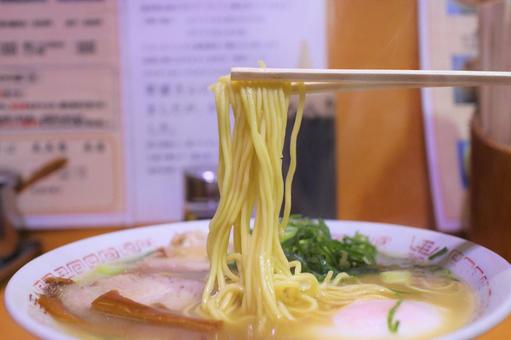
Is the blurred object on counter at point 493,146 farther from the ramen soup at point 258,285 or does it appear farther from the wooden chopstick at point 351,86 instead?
the wooden chopstick at point 351,86

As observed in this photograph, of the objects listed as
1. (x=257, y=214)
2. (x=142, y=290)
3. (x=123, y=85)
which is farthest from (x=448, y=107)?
(x=142, y=290)

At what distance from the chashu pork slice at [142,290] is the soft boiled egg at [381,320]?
0.35m

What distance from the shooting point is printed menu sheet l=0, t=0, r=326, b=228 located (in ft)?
7.50

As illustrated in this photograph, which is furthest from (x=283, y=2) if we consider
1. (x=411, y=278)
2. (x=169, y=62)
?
(x=411, y=278)

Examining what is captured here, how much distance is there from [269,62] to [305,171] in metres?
0.53

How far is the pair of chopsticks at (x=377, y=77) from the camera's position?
117 cm

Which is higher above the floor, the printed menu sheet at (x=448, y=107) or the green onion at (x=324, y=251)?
the printed menu sheet at (x=448, y=107)

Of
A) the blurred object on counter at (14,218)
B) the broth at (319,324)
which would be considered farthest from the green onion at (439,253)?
the blurred object on counter at (14,218)

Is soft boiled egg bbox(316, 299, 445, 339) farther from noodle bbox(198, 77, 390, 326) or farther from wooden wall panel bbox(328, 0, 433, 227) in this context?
wooden wall panel bbox(328, 0, 433, 227)

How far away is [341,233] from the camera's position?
1618 millimetres

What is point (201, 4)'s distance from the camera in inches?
89.9

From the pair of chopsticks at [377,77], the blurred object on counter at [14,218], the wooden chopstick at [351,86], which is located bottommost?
the blurred object on counter at [14,218]

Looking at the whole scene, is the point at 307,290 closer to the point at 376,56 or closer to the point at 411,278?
the point at 411,278

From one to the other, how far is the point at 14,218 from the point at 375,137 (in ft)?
5.20
